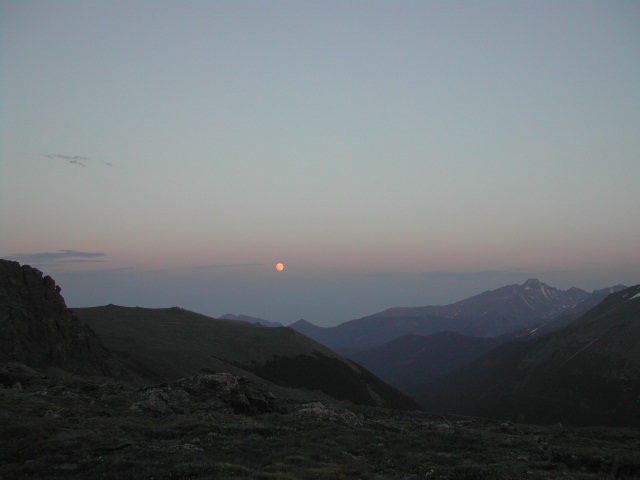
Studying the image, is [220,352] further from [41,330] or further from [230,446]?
[230,446]

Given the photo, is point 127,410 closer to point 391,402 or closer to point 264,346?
point 264,346

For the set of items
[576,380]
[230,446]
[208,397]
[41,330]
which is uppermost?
[41,330]

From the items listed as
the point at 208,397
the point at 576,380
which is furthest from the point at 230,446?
the point at 576,380

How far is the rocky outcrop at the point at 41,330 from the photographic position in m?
56.5

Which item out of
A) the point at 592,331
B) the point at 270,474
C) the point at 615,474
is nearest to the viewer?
the point at 270,474

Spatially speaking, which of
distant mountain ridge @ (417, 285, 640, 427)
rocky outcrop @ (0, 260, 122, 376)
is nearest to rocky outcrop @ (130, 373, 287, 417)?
rocky outcrop @ (0, 260, 122, 376)

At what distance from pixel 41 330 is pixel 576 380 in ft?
482

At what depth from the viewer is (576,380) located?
13288 cm

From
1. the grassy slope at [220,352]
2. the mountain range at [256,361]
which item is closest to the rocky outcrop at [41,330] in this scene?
the mountain range at [256,361]

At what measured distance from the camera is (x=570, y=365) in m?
144

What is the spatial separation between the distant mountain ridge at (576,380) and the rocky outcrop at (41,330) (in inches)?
4703

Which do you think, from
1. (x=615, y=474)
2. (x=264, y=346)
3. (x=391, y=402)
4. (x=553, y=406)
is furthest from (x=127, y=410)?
(x=553, y=406)

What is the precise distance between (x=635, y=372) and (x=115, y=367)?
440ft

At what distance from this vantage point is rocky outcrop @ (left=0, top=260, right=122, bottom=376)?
56.5 m
